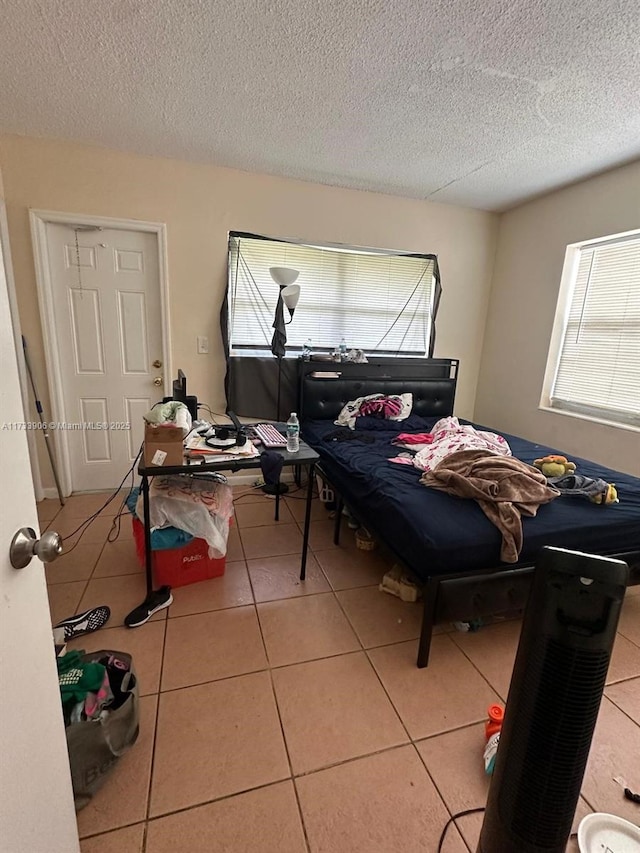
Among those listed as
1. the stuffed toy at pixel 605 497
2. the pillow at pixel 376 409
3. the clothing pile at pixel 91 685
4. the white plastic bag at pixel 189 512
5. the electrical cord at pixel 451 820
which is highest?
the pillow at pixel 376 409

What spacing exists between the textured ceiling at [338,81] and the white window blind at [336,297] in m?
0.67

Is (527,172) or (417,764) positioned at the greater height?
(527,172)

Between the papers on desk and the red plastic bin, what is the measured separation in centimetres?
51

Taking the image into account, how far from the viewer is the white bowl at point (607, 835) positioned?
101cm

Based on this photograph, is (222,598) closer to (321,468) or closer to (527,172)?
(321,468)

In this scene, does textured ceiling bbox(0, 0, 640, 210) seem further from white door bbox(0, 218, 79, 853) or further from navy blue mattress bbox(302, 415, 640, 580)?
navy blue mattress bbox(302, 415, 640, 580)

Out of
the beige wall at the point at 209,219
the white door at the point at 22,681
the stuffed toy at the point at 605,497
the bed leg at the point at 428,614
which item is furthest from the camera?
the beige wall at the point at 209,219

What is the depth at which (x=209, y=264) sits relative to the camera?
313 cm

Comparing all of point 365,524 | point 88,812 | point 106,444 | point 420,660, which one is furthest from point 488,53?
point 106,444

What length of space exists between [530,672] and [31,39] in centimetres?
299

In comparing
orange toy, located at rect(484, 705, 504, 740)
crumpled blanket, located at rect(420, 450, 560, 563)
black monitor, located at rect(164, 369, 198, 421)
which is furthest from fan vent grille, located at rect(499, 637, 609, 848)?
black monitor, located at rect(164, 369, 198, 421)

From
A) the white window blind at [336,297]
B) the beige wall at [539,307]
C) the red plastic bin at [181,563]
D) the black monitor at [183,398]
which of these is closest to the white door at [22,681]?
the red plastic bin at [181,563]

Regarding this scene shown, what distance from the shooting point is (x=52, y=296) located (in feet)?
9.34

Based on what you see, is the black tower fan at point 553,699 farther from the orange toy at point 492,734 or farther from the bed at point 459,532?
the bed at point 459,532
